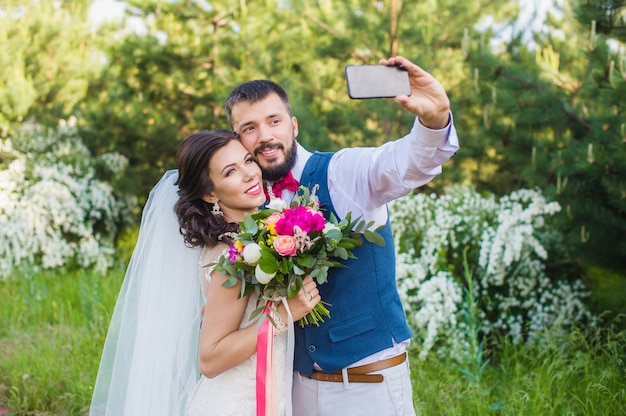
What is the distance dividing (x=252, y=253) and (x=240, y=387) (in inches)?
23.9

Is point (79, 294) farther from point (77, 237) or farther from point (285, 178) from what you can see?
point (285, 178)

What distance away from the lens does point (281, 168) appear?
98.4 inches

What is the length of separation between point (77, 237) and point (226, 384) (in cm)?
646

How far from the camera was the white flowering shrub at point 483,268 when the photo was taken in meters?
4.95

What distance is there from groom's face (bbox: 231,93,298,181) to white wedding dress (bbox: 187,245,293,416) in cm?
43

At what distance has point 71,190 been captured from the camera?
8.24 meters

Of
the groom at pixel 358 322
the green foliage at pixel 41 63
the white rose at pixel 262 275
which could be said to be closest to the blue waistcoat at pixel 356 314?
the groom at pixel 358 322

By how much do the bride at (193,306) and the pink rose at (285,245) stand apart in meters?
0.20

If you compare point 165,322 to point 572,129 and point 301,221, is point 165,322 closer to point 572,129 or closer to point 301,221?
point 301,221

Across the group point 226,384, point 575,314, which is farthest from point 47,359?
point 575,314

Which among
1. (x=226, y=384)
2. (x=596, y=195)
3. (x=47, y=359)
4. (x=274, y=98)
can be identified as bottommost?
(x=47, y=359)

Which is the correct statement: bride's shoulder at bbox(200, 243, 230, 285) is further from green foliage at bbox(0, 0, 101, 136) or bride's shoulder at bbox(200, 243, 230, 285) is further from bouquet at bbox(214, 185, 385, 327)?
green foliage at bbox(0, 0, 101, 136)

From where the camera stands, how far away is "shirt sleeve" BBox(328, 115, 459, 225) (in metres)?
2.06

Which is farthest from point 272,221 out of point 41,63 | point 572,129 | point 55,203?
point 41,63
